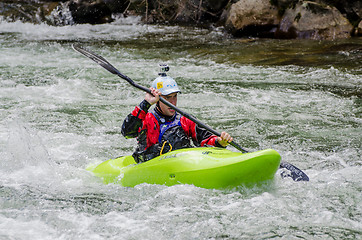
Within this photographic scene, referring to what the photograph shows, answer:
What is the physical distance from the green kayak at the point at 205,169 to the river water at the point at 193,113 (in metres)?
0.08

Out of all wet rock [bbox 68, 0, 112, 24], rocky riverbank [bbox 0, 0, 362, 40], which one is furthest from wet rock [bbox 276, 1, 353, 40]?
wet rock [bbox 68, 0, 112, 24]

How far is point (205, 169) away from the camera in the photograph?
371cm

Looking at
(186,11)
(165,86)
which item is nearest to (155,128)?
(165,86)

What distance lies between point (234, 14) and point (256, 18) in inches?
25.7

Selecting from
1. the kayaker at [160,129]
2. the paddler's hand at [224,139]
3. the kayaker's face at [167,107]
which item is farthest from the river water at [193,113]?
the kayaker's face at [167,107]

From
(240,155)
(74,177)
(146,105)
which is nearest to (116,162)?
(74,177)

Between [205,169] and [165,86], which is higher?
[165,86]

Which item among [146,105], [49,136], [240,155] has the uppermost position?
[146,105]

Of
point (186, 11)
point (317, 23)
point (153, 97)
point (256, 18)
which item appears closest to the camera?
point (153, 97)

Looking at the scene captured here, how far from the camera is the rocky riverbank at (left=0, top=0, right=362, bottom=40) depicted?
1122cm

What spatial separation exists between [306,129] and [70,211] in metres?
3.45

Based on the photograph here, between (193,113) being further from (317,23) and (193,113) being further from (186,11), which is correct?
(186,11)

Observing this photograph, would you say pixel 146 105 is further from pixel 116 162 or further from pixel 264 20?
pixel 264 20

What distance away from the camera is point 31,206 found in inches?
149
